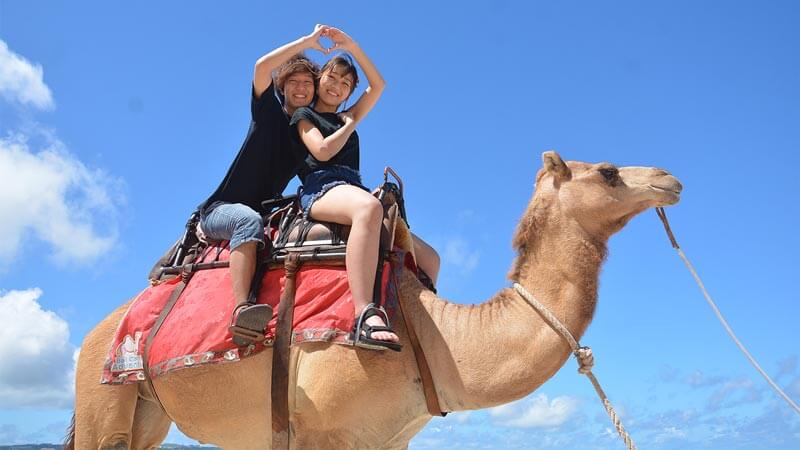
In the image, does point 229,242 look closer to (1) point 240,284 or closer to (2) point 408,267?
(1) point 240,284

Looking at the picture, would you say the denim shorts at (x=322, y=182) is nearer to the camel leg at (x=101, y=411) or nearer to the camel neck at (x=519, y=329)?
the camel neck at (x=519, y=329)

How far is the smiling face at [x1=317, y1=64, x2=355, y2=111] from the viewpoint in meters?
6.21

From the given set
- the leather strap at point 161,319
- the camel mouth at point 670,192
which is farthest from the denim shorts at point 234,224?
the camel mouth at point 670,192

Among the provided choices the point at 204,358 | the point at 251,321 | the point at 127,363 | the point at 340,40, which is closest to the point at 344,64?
the point at 340,40

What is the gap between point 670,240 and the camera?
579 centimetres

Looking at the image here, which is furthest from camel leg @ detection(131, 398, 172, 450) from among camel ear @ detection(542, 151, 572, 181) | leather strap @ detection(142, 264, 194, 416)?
camel ear @ detection(542, 151, 572, 181)

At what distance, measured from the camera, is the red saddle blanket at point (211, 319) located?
5.29 metres

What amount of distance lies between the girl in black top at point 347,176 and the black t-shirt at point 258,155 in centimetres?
28

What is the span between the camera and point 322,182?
19.3 feet

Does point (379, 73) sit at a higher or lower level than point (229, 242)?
higher

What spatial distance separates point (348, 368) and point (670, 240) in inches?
103

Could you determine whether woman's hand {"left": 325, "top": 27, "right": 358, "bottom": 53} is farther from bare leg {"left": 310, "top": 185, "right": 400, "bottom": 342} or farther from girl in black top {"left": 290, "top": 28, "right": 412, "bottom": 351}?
bare leg {"left": 310, "top": 185, "right": 400, "bottom": 342}

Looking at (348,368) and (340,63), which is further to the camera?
(340,63)

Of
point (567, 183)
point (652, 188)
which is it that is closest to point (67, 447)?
point (567, 183)
